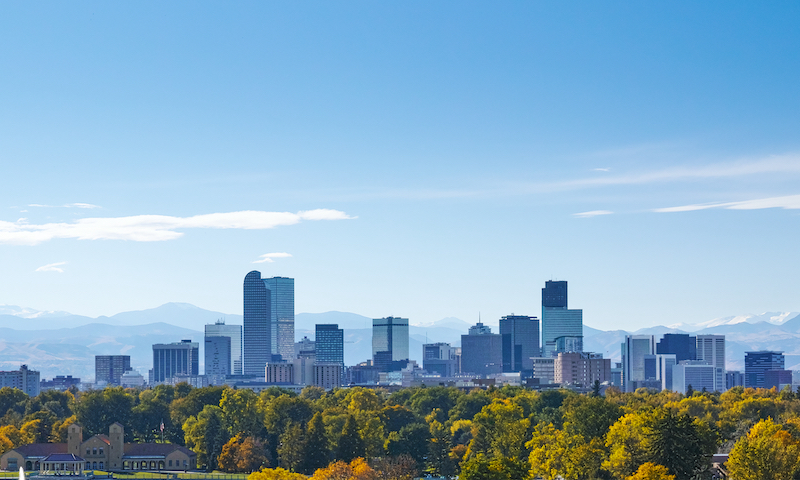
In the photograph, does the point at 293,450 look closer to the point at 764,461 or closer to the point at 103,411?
the point at 103,411

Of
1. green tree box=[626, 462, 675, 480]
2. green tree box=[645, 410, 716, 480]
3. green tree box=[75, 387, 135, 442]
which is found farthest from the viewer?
green tree box=[75, 387, 135, 442]

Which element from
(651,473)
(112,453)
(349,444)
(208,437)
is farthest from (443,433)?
(651,473)

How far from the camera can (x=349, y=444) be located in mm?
136500

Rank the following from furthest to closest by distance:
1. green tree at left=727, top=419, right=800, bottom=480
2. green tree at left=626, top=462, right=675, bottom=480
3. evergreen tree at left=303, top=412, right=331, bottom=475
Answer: evergreen tree at left=303, top=412, right=331, bottom=475, green tree at left=727, top=419, right=800, bottom=480, green tree at left=626, top=462, right=675, bottom=480

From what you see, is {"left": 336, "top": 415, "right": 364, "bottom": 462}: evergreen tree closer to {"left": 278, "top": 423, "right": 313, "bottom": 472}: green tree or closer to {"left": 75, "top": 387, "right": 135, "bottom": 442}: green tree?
{"left": 278, "top": 423, "right": 313, "bottom": 472}: green tree

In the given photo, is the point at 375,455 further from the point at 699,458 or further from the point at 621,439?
the point at 699,458

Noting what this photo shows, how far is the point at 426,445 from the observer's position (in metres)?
145

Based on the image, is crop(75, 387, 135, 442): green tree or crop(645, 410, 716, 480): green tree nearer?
crop(645, 410, 716, 480): green tree

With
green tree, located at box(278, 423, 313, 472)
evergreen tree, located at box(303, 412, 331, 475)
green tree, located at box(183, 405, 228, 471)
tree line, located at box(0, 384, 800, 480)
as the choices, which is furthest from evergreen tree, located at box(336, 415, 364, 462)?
green tree, located at box(183, 405, 228, 471)

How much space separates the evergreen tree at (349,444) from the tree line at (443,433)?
17 cm

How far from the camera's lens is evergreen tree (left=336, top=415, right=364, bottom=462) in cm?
13525

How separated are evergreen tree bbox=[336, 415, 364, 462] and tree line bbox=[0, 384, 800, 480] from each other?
166 millimetres

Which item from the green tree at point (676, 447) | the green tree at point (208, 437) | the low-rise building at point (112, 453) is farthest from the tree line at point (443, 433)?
the low-rise building at point (112, 453)

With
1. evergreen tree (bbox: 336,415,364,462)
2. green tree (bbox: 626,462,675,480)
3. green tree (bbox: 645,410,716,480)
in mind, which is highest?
green tree (bbox: 645,410,716,480)
